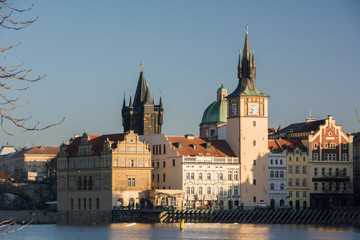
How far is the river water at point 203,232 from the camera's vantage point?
84.9 meters

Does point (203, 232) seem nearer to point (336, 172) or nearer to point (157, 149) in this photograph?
point (157, 149)

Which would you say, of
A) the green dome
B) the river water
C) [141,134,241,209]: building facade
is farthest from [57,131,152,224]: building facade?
the green dome

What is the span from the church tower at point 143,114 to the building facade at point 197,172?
106ft

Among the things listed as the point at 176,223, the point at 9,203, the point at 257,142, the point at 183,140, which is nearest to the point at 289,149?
the point at 257,142

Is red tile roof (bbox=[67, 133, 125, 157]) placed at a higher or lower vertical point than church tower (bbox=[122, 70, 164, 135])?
lower

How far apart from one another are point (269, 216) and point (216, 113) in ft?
141

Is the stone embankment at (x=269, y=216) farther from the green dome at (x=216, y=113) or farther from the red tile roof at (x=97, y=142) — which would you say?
the green dome at (x=216, y=113)

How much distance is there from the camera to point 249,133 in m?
123

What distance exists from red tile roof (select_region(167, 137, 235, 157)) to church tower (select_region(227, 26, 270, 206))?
47.4 inches

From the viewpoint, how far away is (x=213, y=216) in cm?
10969

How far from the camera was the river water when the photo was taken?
8494 centimetres

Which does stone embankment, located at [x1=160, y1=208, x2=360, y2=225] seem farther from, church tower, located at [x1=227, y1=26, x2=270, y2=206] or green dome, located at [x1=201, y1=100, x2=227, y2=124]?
green dome, located at [x1=201, y1=100, x2=227, y2=124]

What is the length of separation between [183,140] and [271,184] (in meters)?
14.2

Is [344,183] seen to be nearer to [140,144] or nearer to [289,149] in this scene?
[289,149]
